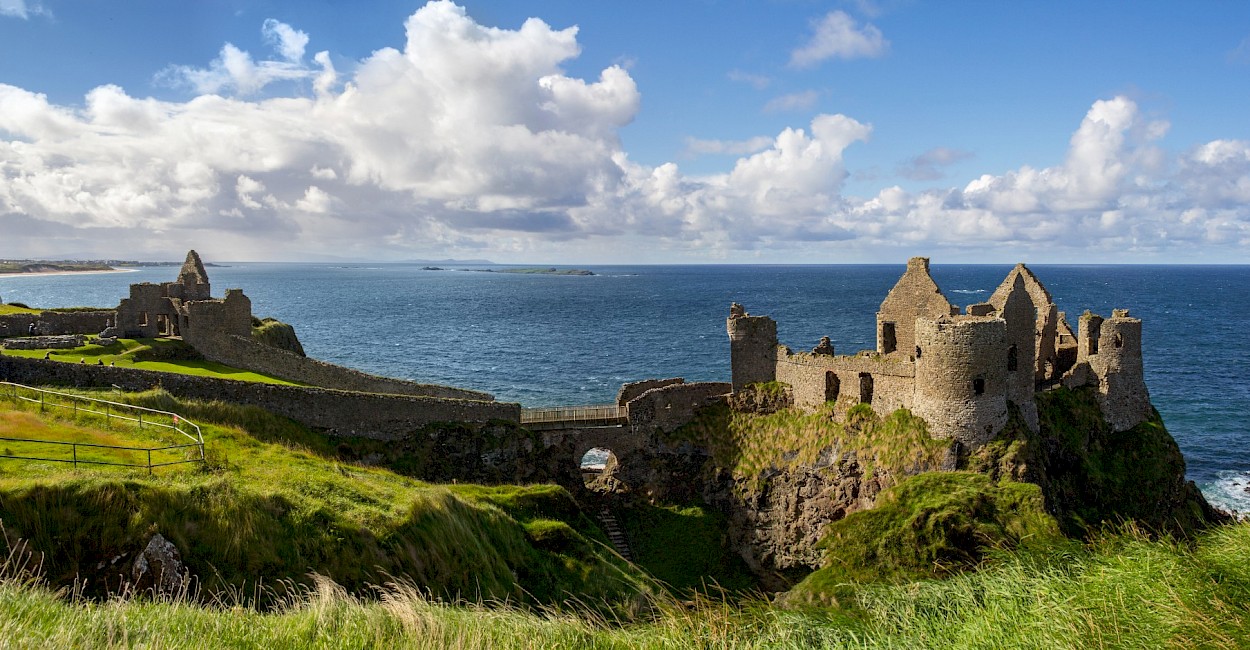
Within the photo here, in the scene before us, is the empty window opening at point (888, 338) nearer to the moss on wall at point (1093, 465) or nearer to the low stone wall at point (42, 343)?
the moss on wall at point (1093, 465)

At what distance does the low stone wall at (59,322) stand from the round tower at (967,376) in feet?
133

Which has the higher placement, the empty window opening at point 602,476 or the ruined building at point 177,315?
the ruined building at point 177,315

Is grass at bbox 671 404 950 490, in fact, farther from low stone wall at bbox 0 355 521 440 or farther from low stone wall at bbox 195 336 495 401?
low stone wall at bbox 195 336 495 401

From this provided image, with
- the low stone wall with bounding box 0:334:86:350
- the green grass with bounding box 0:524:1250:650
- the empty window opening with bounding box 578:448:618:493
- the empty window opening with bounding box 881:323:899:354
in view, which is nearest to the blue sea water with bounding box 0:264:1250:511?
the empty window opening with bounding box 578:448:618:493

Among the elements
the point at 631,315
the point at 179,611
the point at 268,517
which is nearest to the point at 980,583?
the point at 179,611

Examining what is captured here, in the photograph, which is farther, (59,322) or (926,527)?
(59,322)

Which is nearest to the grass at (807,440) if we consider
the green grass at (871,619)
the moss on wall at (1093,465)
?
the moss on wall at (1093,465)

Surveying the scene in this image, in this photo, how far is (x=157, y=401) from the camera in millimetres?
25219

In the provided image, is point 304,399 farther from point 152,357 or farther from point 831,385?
point 831,385

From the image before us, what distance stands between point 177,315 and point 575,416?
73.1ft

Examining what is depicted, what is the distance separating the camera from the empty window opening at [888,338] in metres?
36.4

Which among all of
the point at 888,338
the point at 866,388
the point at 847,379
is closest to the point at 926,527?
the point at 866,388

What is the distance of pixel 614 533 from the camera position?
103 feet

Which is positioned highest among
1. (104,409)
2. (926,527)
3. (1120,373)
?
(104,409)
